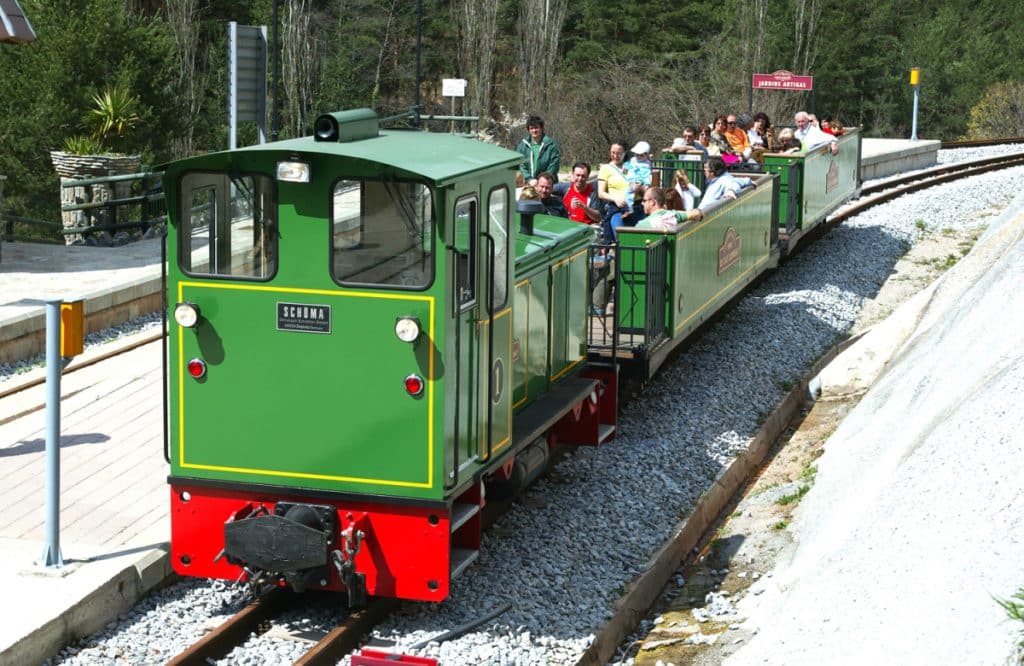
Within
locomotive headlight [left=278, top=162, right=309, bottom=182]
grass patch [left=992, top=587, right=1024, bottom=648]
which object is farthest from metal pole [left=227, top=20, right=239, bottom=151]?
grass patch [left=992, top=587, right=1024, bottom=648]

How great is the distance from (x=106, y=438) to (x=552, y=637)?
4348 mm

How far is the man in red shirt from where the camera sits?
501 inches

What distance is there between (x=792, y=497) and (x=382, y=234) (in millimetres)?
4839

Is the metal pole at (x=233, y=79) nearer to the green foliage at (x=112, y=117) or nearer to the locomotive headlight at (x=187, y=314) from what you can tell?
the locomotive headlight at (x=187, y=314)

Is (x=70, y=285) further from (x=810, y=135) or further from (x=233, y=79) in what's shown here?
(x=810, y=135)

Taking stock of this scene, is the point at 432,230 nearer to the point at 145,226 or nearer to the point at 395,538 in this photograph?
the point at 395,538

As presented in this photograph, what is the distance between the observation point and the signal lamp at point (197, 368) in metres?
7.79

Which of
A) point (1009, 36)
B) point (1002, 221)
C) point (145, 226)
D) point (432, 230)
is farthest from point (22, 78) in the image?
point (1009, 36)

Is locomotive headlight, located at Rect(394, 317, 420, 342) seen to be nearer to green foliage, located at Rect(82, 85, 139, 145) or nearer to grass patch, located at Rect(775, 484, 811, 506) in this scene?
grass patch, located at Rect(775, 484, 811, 506)

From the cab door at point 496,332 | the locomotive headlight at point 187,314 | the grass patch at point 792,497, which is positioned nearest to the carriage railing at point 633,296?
the grass patch at point 792,497

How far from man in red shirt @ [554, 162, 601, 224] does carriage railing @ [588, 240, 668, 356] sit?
1.60 feet

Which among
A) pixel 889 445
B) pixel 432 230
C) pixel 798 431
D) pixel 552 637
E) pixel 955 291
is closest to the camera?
pixel 432 230

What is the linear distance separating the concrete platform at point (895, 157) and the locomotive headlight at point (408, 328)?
22.4 meters

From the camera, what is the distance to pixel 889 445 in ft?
33.2
